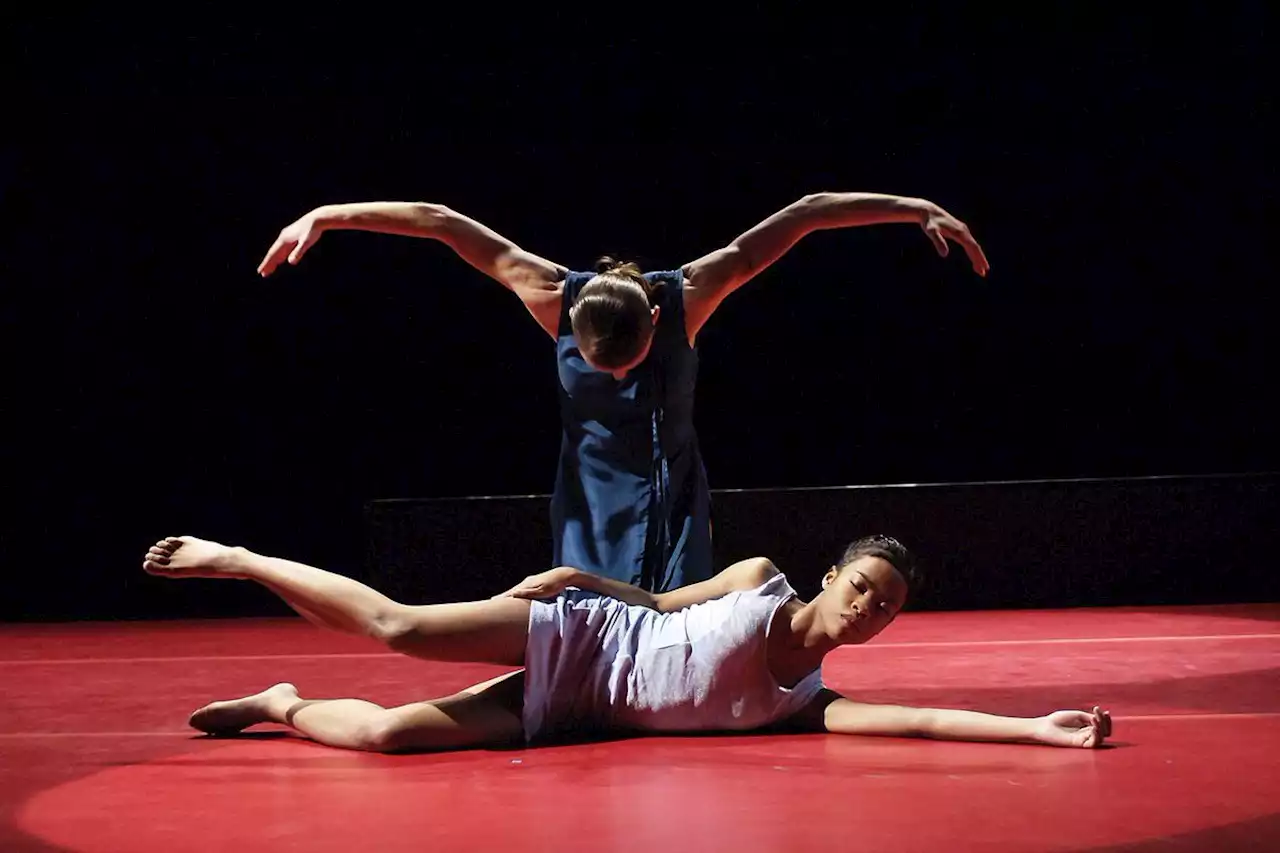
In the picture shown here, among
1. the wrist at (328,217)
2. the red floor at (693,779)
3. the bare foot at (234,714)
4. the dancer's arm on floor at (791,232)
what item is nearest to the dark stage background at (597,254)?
the red floor at (693,779)

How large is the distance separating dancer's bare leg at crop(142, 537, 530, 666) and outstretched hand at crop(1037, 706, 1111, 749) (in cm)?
81

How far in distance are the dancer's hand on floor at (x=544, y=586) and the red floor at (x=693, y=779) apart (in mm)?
244

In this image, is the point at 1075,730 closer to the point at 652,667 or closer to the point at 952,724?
the point at 952,724

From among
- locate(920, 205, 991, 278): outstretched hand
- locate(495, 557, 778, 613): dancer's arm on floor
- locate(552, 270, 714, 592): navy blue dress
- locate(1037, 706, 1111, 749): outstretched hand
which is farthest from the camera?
locate(552, 270, 714, 592): navy blue dress

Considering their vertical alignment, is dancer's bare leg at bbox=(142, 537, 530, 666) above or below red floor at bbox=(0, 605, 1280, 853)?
above

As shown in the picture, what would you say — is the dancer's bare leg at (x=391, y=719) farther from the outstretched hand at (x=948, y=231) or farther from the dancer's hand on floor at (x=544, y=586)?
the outstretched hand at (x=948, y=231)

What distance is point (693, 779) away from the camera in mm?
2051

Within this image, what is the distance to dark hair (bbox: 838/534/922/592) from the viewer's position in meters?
2.32

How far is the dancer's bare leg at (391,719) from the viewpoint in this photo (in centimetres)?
231

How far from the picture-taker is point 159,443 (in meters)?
5.11

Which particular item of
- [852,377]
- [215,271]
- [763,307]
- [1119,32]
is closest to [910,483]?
[852,377]

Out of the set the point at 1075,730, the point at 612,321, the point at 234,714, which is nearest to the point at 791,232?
the point at 612,321

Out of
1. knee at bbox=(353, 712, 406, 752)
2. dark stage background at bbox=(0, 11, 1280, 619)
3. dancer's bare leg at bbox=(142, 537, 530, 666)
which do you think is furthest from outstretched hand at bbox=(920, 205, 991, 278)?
dark stage background at bbox=(0, 11, 1280, 619)

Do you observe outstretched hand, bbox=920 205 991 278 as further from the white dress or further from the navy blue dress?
the white dress
